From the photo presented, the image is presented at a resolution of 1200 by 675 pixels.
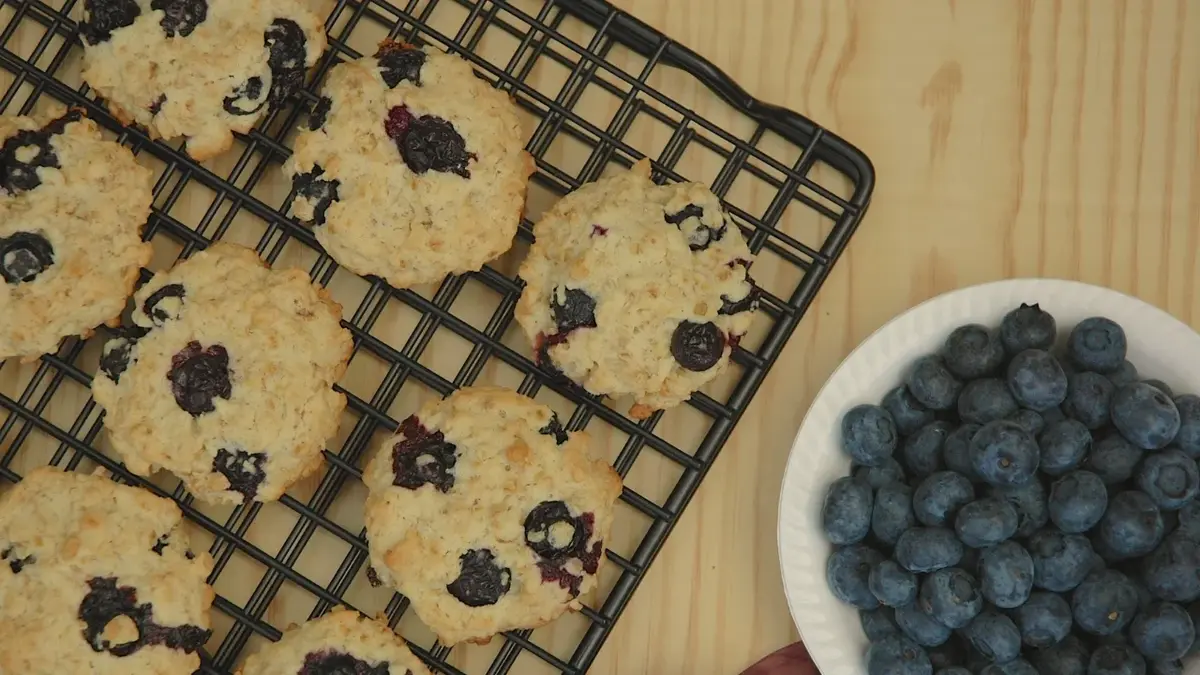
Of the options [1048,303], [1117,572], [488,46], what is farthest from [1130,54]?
[488,46]

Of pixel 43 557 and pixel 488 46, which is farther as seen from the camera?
pixel 488 46

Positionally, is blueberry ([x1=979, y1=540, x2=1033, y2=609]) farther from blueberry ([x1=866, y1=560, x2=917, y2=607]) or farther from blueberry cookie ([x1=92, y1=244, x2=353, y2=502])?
blueberry cookie ([x1=92, y1=244, x2=353, y2=502])

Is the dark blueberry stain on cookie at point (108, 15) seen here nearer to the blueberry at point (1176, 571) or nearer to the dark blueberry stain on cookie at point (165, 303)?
the dark blueberry stain on cookie at point (165, 303)

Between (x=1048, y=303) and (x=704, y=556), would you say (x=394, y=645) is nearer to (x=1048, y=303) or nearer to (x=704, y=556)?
(x=704, y=556)

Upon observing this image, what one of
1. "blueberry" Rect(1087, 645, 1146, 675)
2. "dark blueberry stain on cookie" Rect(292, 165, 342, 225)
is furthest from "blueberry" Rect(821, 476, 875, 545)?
"dark blueberry stain on cookie" Rect(292, 165, 342, 225)

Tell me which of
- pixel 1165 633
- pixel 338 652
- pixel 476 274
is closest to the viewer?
pixel 1165 633

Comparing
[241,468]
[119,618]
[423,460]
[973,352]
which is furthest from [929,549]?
[119,618]

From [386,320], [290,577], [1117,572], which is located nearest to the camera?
[1117,572]

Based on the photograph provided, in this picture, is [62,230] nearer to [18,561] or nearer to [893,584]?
[18,561]
